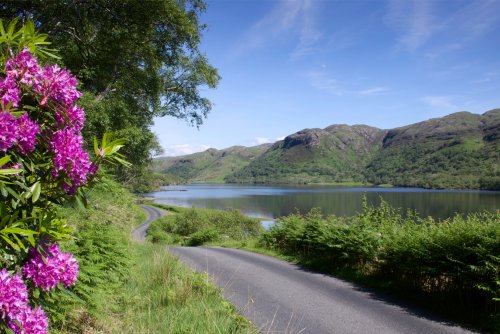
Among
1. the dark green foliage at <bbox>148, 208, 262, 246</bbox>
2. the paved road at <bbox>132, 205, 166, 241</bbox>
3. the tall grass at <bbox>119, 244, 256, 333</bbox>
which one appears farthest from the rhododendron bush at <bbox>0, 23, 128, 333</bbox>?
the dark green foliage at <bbox>148, 208, 262, 246</bbox>

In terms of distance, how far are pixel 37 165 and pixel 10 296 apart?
77 centimetres

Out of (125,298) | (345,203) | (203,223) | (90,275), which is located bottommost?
(345,203)

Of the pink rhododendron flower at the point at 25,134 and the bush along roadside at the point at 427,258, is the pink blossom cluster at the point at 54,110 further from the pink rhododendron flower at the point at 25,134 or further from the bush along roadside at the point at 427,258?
the bush along roadside at the point at 427,258

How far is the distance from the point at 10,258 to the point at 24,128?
0.92m

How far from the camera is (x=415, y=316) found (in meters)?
8.27

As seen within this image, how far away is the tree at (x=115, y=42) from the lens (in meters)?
12.0

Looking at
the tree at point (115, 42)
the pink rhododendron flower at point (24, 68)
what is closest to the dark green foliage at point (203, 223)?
the tree at point (115, 42)

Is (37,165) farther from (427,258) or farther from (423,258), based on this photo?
(423,258)

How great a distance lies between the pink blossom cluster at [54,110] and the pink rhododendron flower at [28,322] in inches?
29.3

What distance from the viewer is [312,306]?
9.05 meters

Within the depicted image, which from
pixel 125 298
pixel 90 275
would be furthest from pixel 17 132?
pixel 125 298

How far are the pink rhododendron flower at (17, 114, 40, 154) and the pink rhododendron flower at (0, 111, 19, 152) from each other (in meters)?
0.04

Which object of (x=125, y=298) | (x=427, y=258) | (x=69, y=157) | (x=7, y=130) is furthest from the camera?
(x=427, y=258)

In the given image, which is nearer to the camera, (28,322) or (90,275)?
(28,322)
